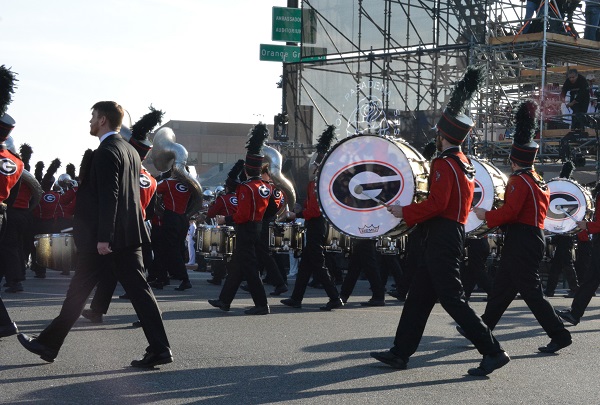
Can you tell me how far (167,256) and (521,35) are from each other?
34.3 feet

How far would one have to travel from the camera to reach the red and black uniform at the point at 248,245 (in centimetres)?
1125

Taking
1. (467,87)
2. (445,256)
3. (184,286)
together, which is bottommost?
(184,286)

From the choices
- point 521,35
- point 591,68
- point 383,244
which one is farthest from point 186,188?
point 591,68

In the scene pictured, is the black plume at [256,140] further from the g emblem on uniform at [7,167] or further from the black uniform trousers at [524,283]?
the black uniform trousers at [524,283]

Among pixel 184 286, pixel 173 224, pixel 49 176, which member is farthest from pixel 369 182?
pixel 49 176

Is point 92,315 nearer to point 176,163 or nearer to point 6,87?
point 6,87

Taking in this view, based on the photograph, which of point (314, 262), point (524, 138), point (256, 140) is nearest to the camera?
point (524, 138)

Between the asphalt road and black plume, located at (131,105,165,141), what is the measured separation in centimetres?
191

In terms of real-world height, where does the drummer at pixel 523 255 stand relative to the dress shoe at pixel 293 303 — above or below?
above

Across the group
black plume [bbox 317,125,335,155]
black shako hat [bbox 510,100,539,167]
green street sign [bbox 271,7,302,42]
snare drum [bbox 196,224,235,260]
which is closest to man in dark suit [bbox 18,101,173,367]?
black shako hat [bbox 510,100,539,167]

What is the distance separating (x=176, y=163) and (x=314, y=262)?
394cm

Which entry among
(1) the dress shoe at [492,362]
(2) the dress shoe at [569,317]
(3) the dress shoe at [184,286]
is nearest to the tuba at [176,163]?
(3) the dress shoe at [184,286]

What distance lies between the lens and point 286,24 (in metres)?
29.3

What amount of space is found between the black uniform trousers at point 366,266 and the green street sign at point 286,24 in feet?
57.0
